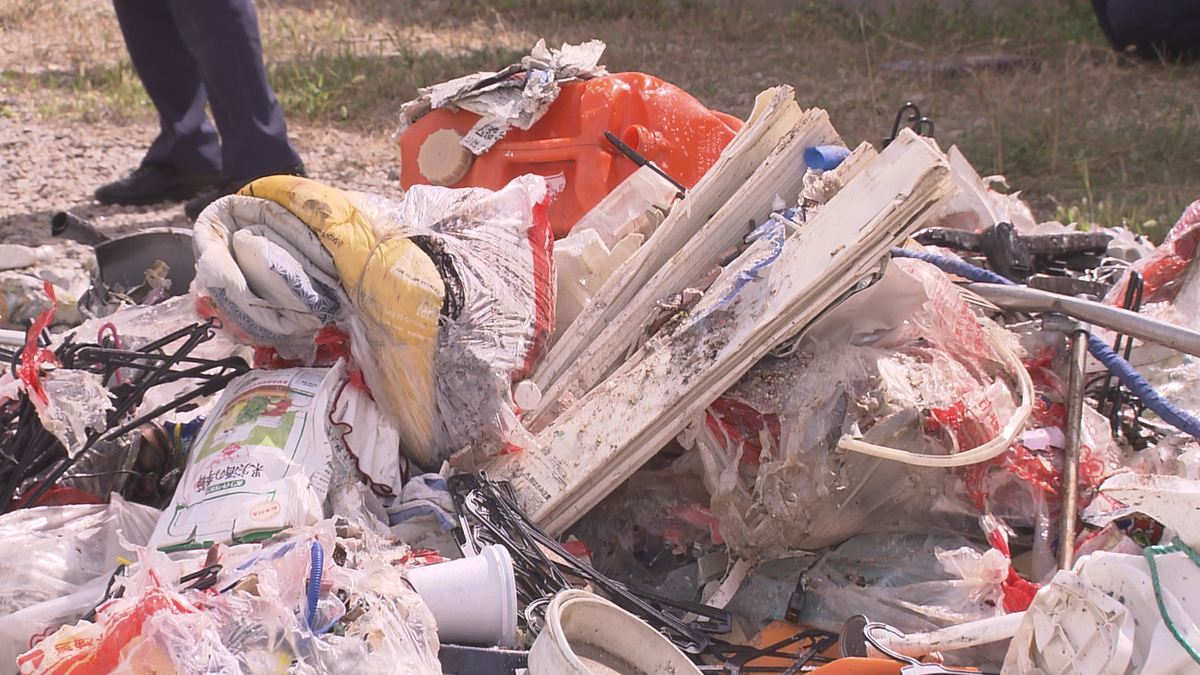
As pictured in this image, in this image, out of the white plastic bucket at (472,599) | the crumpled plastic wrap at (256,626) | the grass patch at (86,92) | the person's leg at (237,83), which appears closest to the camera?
the crumpled plastic wrap at (256,626)

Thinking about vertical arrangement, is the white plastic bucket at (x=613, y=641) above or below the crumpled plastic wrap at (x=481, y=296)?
below

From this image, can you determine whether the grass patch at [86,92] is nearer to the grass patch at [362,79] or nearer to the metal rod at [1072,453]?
the grass patch at [362,79]

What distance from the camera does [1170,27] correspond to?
17.9 ft

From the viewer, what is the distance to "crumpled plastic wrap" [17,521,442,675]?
1335 millimetres

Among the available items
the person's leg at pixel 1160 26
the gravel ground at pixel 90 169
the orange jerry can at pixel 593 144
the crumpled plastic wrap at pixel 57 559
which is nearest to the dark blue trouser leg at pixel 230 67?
the gravel ground at pixel 90 169

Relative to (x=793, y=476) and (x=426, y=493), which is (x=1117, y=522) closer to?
(x=793, y=476)

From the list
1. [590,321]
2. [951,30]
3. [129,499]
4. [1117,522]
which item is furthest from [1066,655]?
[951,30]

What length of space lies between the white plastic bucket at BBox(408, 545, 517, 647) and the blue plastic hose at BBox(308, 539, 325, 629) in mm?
190

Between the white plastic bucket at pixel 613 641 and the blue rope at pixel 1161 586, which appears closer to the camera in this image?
the blue rope at pixel 1161 586

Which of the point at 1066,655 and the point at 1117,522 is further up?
the point at 1066,655

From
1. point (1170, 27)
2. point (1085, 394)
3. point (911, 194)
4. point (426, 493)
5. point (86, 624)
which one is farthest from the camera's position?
point (1170, 27)

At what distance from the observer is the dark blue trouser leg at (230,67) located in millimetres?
3494

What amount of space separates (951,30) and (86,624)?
6.35 meters

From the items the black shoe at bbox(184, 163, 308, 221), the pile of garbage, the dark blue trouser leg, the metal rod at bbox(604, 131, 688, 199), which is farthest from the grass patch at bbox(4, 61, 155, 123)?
the metal rod at bbox(604, 131, 688, 199)
